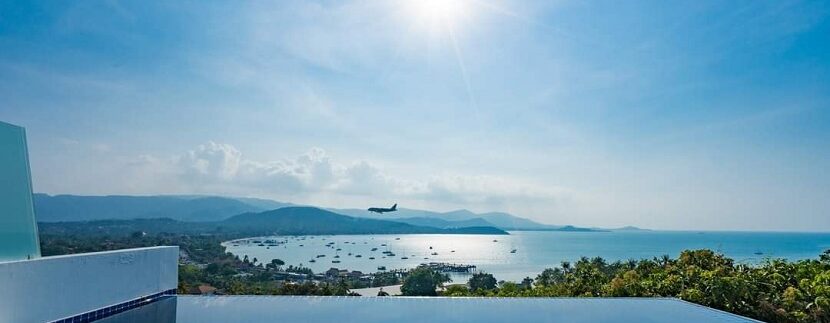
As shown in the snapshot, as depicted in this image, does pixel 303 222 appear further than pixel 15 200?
Yes

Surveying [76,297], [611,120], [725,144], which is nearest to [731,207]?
[725,144]

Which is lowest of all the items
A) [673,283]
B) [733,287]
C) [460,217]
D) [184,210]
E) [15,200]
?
[673,283]

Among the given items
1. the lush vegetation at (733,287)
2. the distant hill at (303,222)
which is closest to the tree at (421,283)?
the lush vegetation at (733,287)

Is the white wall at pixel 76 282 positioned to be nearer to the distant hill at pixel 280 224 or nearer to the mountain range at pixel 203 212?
the mountain range at pixel 203 212

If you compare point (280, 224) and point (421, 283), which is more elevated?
point (280, 224)

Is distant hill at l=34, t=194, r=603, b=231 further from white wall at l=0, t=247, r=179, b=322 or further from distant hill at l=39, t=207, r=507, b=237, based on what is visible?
distant hill at l=39, t=207, r=507, b=237

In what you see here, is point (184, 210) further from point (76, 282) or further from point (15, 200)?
point (76, 282)

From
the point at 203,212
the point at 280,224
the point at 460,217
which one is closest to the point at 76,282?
the point at 280,224
